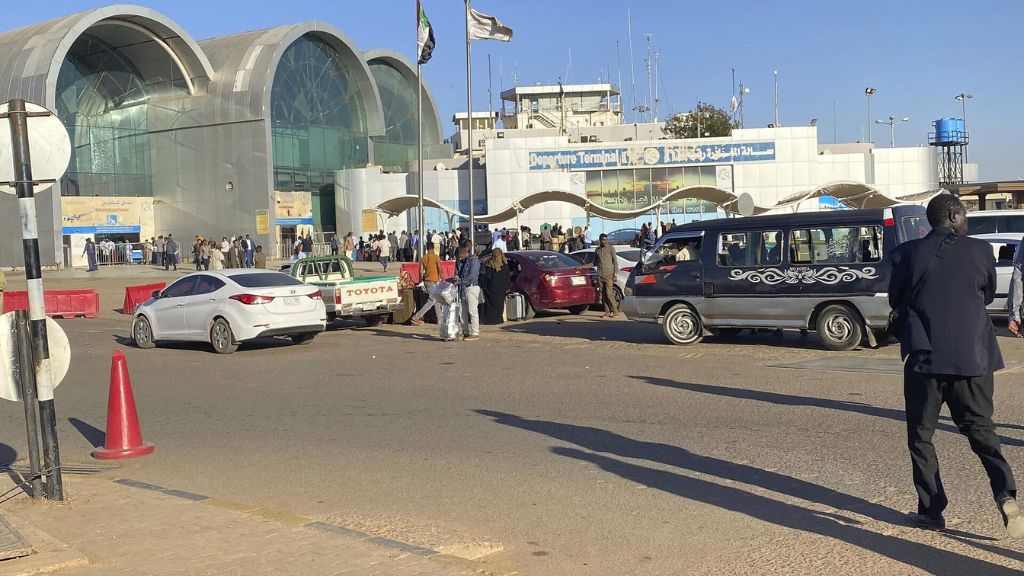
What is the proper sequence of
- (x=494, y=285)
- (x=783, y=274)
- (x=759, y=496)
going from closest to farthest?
(x=759, y=496) < (x=783, y=274) < (x=494, y=285)

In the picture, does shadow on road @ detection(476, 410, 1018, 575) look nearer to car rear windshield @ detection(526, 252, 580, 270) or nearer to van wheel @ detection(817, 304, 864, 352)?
van wheel @ detection(817, 304, 864, 352)

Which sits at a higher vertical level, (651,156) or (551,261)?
(651,156)

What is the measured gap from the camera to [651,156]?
5809cm

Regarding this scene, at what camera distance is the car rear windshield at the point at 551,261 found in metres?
22.6

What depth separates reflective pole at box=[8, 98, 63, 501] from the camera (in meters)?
7.19

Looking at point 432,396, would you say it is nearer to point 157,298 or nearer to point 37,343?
point 37,343

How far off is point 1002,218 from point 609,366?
13250 millimetres

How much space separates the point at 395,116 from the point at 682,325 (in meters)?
58.1

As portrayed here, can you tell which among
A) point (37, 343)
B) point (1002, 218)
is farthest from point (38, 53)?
point (37, 343)

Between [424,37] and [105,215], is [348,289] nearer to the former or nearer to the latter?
[424,37]

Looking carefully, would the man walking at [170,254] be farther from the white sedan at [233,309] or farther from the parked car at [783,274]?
the parked car at [783,274]

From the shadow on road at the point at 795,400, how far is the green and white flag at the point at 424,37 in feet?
67.5

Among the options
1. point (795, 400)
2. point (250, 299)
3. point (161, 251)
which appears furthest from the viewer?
point (161, 251)

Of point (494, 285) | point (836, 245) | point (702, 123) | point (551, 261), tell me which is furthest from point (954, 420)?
point (702, 123)
